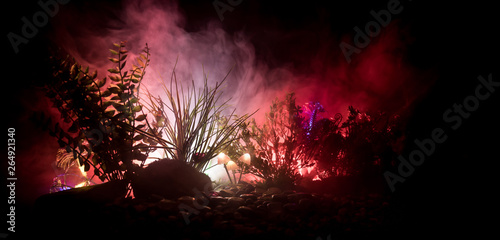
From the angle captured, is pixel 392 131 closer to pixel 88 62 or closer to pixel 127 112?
pixel 127 112

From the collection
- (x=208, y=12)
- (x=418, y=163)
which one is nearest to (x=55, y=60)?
(x=208, y=12)

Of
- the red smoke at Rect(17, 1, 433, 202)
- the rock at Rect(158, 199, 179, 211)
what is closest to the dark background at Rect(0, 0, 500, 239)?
the red smoke at Rect(17, 1, 433, 202)

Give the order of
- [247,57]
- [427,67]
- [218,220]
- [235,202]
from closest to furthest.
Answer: [218,220], [235,202], [427,67], [247,57]

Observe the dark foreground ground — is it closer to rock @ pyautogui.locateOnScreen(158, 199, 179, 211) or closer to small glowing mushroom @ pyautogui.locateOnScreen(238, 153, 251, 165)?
Result: rock @ pyautogui.locateOnScreen(158, 199, 179, 211)

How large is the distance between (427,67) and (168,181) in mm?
3708

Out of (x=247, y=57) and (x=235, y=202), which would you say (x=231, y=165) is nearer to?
(x=235, y=202)

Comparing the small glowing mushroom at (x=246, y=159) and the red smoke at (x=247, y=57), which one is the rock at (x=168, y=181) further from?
the red smoke at (x=247, y=57)

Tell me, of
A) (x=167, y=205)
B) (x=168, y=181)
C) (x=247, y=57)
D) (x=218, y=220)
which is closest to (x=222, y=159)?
(x=168, y=181)

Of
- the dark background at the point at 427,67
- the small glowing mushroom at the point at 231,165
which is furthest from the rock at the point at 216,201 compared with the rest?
the dark background at the point at 427,67

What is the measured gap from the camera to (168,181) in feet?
8.21

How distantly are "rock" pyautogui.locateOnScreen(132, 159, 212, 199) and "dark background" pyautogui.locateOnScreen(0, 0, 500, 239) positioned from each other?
109cm

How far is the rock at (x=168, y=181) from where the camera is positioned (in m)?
2.45

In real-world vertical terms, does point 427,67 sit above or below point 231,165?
above

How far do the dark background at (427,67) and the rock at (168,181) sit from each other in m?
1.09
